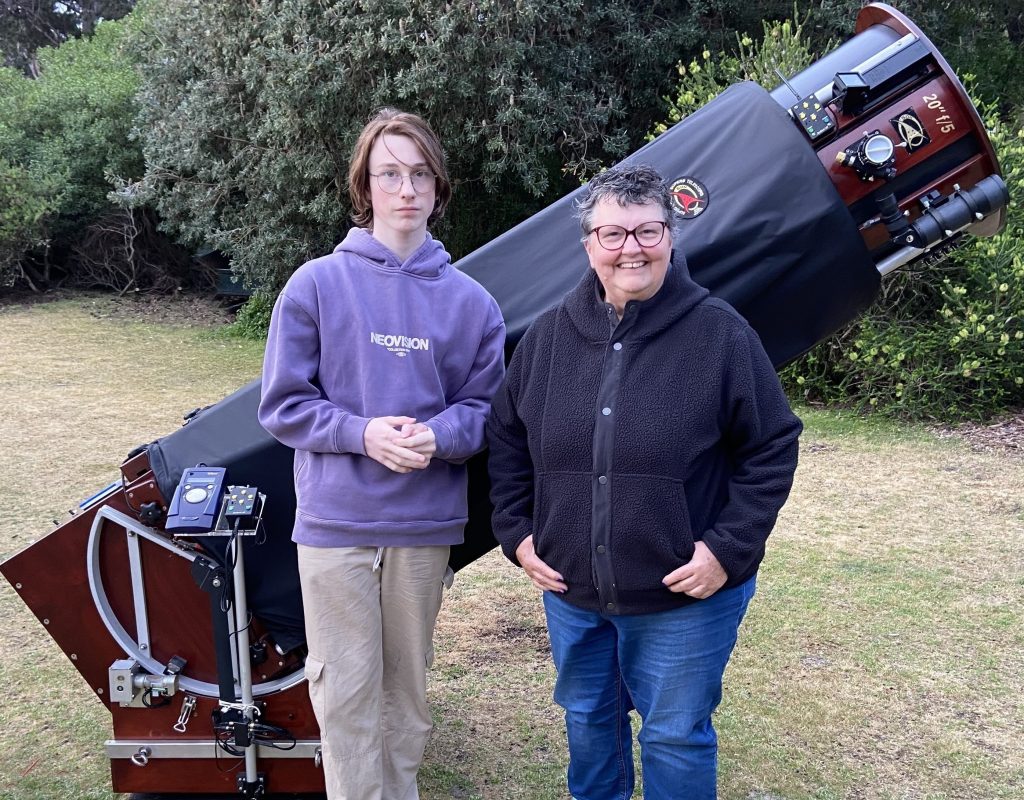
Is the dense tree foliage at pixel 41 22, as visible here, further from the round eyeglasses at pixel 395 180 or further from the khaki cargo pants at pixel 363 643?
the khaki cargo pants at pixel 363 643

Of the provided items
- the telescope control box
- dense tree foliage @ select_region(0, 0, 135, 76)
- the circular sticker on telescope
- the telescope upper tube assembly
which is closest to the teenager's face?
the circular sticker on telescope

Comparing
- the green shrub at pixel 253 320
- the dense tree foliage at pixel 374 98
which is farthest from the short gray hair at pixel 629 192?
the green shrub at pixel 253 320

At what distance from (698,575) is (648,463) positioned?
0.27m

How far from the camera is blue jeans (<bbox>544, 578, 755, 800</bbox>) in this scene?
222 centimetres

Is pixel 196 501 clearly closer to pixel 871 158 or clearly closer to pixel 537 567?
pixel 537 567

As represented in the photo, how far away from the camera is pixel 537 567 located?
2.30 meters

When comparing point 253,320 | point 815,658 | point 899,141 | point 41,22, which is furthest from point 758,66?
point 41,22

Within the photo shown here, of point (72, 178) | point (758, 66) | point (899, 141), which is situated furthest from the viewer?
point (72, 178)

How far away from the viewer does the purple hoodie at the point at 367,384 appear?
2.30 meters

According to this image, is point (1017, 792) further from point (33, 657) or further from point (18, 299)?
point (18, 299)

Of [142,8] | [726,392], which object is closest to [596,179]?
[726,392]

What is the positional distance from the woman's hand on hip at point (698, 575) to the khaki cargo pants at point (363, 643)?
635 mm

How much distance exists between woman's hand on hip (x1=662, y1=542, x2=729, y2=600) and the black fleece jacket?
0.06 feet

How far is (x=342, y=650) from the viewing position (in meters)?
2.42
